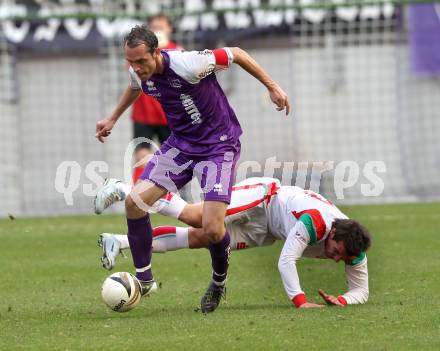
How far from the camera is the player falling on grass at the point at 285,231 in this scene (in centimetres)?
759

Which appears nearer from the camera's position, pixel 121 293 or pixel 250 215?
pixel 121 293

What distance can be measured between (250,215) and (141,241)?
110cm

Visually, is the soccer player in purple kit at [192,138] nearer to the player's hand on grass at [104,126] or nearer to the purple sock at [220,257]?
the purple sock at [220,257]

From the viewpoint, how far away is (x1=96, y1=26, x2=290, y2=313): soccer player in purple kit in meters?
7.61

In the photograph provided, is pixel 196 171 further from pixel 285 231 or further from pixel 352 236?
pixel 352 236

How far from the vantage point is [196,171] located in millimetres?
8031

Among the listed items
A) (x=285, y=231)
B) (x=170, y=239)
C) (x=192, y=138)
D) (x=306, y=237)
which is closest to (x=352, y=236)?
(x=306, y=237)

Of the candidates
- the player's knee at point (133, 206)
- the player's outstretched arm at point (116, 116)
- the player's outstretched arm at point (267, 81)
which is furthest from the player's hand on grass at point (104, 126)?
the player's outstretched arm at point (267, 81)

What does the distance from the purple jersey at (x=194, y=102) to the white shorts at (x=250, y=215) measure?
73 cm

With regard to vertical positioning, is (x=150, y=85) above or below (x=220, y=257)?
above

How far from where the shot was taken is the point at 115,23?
18500 mm

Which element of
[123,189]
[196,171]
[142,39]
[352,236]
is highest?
[142,39]

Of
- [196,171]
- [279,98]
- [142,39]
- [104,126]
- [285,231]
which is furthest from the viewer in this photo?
[285,231]

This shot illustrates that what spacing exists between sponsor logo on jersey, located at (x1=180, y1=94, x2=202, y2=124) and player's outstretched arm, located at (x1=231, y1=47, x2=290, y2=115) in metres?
0.44
